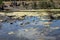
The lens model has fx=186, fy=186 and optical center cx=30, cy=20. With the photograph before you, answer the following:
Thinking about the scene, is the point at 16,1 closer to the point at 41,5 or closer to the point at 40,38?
the point at 41,5

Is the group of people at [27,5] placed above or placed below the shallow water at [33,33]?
below

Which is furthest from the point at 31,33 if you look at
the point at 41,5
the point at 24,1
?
the point at 24,1

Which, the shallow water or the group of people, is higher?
the shallow water

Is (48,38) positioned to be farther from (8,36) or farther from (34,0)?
(34,0)

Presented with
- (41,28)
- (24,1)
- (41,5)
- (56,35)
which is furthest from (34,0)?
(56,35)

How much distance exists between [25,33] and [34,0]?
7.15 meters

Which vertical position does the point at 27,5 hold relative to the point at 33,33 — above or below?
below

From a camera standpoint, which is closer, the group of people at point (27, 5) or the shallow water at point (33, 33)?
the shallow water at point (33, 33)

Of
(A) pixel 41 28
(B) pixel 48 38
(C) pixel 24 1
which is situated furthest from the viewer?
(C) pixel 24 1

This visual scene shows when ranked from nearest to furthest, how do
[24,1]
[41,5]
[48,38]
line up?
1. [48,38]
2. [41,5]
3. [24,1]

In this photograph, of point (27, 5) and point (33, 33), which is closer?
point (33, 33)

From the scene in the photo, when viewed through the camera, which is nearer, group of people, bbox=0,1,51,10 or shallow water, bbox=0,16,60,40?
shallow water, bbox=0,16,60,40

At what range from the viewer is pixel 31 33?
4.68 metres

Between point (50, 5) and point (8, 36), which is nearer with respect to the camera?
point (8, 36)
